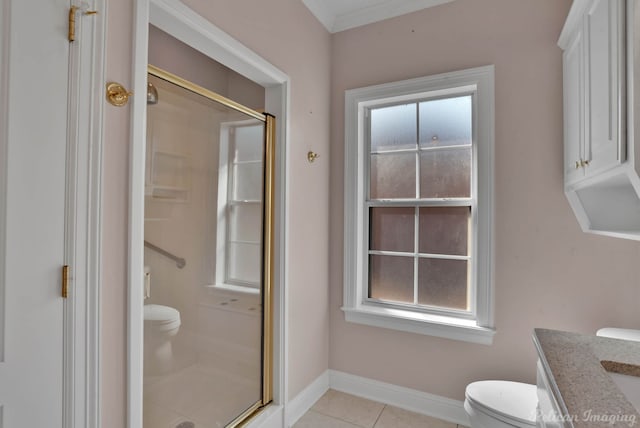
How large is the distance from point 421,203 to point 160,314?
1706mm

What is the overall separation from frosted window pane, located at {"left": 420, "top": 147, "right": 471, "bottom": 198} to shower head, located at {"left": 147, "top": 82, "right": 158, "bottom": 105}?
1.68 meters

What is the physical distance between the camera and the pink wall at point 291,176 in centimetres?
109

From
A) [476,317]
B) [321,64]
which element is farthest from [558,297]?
[321,64]

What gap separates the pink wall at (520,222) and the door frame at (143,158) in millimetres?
841

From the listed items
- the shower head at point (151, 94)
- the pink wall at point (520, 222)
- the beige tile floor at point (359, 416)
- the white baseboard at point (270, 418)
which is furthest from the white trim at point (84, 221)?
the pink wall at point (520, 222)

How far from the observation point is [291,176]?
2.05m

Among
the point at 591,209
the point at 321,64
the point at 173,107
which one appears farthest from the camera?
the point at 321,64

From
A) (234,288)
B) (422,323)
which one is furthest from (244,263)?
(422,323)

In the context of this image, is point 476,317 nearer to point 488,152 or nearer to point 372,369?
point 372,369

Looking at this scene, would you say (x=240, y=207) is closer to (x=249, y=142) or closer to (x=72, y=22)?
(x=249, y=142)

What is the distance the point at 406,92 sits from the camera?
2.24m

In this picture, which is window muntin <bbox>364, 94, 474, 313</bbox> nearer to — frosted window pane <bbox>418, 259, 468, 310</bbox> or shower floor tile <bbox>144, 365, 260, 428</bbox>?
frosted window pane <bbox>418, 259, 468, 310</bbox>

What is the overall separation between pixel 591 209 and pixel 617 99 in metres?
0.77

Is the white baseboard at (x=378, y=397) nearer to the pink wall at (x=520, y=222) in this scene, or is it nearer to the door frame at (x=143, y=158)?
the pink wall at (x=520, y=222)
